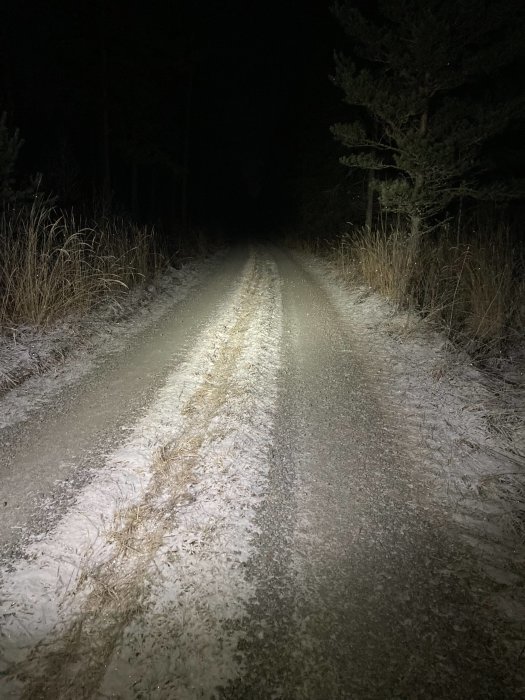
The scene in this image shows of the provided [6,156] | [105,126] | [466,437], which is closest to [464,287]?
[466,437]

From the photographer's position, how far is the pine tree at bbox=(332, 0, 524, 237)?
23.4 ft

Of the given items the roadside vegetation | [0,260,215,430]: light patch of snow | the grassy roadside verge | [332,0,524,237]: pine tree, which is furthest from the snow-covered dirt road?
[332,0,524,237]: pine tree

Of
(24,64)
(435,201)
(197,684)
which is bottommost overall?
(197,684)

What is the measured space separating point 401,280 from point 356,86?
409 centimetres

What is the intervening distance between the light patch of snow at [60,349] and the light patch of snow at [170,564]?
4.19 feet

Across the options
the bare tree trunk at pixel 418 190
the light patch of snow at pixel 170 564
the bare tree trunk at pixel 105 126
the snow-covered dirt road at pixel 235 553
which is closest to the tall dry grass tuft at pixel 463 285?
the bare tree trunk at pixel 418 190

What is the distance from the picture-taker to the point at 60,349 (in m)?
4.74

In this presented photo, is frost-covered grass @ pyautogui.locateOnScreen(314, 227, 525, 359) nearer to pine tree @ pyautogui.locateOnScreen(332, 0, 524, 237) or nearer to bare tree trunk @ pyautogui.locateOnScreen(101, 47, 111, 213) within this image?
pine tree @ pyautogui.locateOnScreen(332, 0, 524, 237)

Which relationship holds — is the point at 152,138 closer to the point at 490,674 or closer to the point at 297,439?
the point at 297,439

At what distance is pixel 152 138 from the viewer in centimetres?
1667

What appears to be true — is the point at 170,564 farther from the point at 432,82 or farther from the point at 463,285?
the point at 432,82

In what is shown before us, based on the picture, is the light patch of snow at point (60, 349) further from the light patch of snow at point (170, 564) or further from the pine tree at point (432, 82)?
the pine tree at point (432, 82)

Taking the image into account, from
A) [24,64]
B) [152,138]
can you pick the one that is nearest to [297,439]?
[152,138]

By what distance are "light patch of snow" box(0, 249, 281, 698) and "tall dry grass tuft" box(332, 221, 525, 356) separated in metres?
3.31
